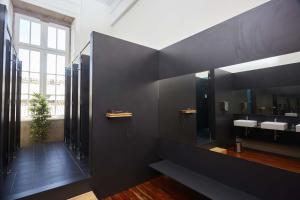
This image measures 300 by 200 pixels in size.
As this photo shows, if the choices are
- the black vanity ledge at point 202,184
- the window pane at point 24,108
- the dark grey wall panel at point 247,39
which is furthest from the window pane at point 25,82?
the dark grey wall panel at point 247,39

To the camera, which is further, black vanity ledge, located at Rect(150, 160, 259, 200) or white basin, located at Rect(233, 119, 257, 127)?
white basin, located at Rect(233, 119, 257, 127)

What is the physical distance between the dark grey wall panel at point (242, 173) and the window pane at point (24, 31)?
5291 mm

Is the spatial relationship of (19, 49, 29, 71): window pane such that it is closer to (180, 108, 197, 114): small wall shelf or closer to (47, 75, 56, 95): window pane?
(47, 75, 56, 95): window pane

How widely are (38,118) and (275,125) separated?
5041mm

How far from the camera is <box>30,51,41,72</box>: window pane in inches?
183

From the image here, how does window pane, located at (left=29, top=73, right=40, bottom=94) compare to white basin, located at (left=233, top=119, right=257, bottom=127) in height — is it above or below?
above

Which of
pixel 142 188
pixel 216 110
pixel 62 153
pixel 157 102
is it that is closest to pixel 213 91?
pixel 216 110

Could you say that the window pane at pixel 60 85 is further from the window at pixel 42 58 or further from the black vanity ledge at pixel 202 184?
the black vanity ledge at pixel 202 184

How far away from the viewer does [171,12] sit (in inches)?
134

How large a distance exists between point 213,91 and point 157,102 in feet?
3.81

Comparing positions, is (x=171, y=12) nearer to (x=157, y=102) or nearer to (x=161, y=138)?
(x=157, y=102)

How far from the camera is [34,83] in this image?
15.3 feet

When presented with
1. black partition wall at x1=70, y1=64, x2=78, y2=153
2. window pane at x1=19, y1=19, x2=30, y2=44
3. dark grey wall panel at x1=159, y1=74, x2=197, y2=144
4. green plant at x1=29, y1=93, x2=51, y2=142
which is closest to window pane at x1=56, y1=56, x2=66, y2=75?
window pane at x1=19, y1=19, x2=30, y2=44

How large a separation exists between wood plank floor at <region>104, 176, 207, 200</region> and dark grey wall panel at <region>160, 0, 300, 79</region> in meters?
1.98
